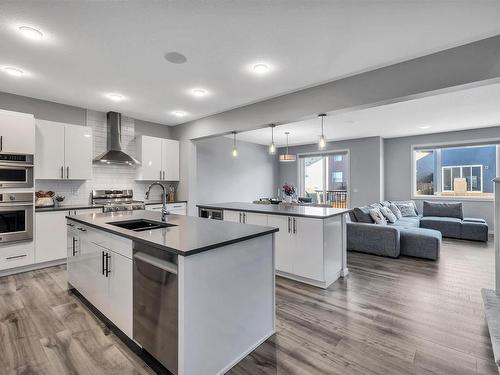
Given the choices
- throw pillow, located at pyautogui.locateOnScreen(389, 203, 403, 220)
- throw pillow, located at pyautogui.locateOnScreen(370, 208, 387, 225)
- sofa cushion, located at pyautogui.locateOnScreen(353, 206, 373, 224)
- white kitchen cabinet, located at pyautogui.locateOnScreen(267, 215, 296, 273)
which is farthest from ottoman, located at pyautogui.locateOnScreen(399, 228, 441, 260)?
white kitchen cabinet, located at pyautogui.locateOnScreen(267, 215, 296, 273)

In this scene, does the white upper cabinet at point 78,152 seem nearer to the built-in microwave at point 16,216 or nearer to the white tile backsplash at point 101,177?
the white tile backsplash at point 101,177

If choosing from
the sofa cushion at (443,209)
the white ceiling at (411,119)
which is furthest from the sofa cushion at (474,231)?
the white ceiling at (411,119)

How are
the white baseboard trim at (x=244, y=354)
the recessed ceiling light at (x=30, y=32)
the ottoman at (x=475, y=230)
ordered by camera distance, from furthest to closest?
the ottoman at (x=475, y=230)
the recessed ceiling light at (x=30, y=32)
the white baseboard trim at (x=244, y=354)

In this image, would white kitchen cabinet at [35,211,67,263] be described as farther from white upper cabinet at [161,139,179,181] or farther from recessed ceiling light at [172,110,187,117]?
recessed ceiling light at [172,110,187,117]

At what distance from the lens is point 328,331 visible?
7.21ft

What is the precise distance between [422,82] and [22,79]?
485 cm

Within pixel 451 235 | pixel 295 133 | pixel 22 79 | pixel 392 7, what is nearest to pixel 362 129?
pixel 295 133

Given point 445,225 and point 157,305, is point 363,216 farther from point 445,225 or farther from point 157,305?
point 157,305

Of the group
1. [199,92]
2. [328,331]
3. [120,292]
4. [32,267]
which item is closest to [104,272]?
[120,292]

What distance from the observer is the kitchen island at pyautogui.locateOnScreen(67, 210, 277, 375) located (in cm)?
152

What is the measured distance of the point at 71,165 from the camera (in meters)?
4.23

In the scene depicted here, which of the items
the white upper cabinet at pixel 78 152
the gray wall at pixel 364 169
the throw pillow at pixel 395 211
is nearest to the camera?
the white upper cabinet at pixel 78 152

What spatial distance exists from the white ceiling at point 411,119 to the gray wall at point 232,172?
733mm

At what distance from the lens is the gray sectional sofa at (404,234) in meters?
4.24
